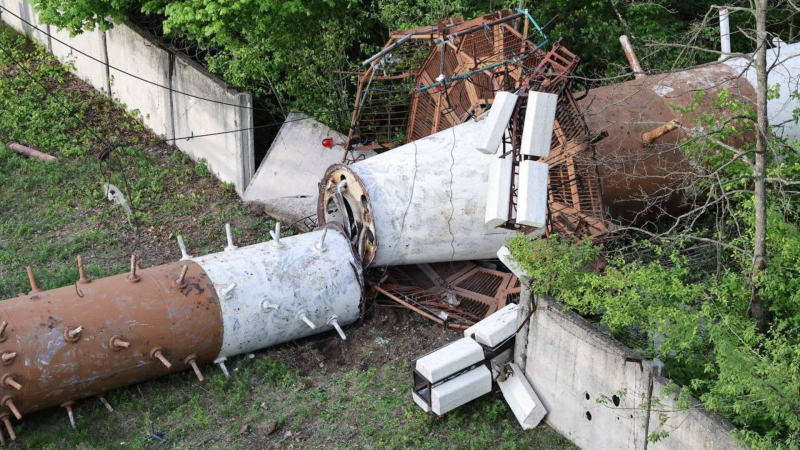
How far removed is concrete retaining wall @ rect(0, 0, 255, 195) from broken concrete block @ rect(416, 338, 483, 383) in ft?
20.2

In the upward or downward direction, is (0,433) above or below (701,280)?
below

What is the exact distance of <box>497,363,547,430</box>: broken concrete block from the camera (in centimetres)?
936

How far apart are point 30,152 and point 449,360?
376 inches

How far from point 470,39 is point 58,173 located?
7.44 m

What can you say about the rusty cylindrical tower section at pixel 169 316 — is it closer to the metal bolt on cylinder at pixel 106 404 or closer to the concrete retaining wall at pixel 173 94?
the metal bolt on cylinder at pixel 106 404

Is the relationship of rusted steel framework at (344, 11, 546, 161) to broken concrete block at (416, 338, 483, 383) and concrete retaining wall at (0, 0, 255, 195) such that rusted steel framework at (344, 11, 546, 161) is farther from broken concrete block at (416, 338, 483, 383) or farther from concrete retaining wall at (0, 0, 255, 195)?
broken concrete block at (416, 338, 483, 383)

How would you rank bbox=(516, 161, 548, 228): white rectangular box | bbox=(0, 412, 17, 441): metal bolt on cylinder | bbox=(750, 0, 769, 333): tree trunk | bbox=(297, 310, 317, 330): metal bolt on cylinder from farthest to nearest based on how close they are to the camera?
bbox=(297, 310, 317, 330): metal bolt on cylinder, bbox=(0, 412, 17, 441): metal bolt on cylinder, bbox=(516, 161, 548, 228): white rectangular box, bbox=(750, 0, 769, 333): tree trunk

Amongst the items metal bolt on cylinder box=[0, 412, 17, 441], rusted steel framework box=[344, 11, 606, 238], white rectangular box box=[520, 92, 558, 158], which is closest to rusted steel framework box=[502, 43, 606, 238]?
rusted steel framework box=[344, 11, 606, 238]

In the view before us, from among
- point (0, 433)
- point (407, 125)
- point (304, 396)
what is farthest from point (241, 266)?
point (407, 125)

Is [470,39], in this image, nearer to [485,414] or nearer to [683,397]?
[485,414]

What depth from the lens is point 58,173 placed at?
14594 millimetres

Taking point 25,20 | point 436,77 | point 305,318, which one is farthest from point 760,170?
point 25,20

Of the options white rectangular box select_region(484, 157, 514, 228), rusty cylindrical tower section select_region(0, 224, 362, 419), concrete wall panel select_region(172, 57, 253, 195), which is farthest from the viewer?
concrete wall panel select_region(172, 57, 253, 195)

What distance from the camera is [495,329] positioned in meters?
9.72
